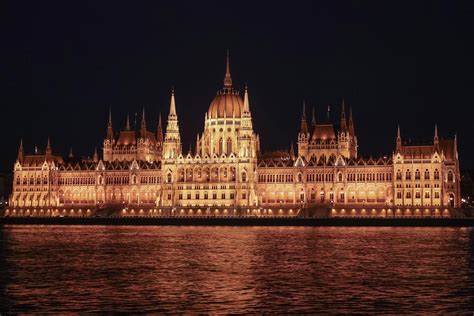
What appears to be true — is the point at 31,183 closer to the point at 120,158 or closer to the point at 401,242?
the point at 120,158

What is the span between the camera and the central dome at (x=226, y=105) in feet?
512

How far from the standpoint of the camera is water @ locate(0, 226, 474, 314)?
136ft

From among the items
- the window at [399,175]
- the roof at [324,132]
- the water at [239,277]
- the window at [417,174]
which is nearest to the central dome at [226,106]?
the roof at [324,132]

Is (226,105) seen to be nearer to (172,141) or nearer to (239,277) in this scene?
(172,141)

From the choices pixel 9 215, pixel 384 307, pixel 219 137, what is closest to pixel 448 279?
pixel 384 307

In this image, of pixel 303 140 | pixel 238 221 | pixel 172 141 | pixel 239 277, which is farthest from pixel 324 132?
pixel 239 277

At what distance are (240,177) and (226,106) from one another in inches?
685

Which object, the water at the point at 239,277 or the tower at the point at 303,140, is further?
the tower at the point at 303,140

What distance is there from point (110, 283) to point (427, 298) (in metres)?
18.0

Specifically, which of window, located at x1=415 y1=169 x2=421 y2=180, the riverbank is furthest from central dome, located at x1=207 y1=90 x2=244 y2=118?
window, located at x1=415 y1=169 x2=421 y2=180

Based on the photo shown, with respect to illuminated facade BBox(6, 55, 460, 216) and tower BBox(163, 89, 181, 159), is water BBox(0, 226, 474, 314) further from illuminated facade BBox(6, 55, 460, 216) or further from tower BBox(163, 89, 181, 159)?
tower BBox(163, 89, 181, 159)

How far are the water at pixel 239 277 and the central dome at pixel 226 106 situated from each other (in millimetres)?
72929

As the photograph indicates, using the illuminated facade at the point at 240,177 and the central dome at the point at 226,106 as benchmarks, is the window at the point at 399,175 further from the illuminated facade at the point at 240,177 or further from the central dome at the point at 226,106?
the central dome at the point at 226,106

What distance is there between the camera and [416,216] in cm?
13112
